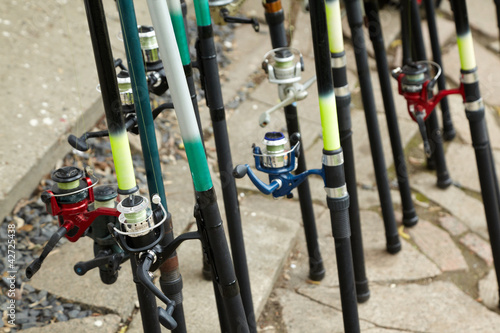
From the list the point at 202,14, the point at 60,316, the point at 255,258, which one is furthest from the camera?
the point at 255,258

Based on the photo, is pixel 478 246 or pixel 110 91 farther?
pixel 478 246

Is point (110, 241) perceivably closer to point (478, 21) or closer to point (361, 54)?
point (361, 54)

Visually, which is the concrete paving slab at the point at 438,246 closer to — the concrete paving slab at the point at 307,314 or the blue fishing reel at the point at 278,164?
the concrete paving slab at the point at 307,314

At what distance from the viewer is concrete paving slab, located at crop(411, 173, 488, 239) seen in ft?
9.86

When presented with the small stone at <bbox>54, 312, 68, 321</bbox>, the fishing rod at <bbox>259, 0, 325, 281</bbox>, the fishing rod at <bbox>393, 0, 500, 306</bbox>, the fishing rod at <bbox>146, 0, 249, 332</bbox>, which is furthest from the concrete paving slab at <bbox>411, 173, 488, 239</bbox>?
the fishing rod at <bbox>146, 0, 249, 332</bbox>

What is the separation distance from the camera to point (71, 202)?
146 centimetres

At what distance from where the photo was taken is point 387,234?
8.87 feet

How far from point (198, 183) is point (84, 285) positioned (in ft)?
4.02

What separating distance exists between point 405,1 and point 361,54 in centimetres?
59

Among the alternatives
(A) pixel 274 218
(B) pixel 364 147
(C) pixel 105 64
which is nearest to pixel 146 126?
(C) pixel 105 64

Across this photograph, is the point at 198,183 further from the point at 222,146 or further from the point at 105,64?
the point at 222,146

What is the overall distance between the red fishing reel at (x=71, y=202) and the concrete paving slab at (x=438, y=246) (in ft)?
5.53

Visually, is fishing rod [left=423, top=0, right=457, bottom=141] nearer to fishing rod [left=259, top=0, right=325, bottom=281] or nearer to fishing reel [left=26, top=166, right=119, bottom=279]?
fishing rod [left=259, top=0, right=325, bottom=281]

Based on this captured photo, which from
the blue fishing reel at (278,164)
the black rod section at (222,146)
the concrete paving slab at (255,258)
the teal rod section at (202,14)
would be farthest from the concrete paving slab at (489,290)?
the teal rod section at (202,14)
